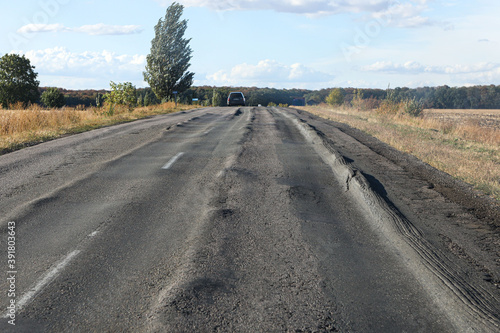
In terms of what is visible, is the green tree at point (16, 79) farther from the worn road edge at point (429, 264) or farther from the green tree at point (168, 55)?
the worn road edge at point (429, 264)

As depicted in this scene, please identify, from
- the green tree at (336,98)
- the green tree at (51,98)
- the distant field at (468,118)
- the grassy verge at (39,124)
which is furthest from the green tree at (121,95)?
the green tree at (336,98)

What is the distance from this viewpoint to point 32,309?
336cm

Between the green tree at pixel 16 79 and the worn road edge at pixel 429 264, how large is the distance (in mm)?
62015

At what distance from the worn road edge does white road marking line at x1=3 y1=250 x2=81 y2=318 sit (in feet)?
11.7

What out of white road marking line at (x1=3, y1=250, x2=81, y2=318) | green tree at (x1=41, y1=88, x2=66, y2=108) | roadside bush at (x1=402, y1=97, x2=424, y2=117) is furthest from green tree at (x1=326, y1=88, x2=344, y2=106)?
white road marking line at (x1=3, y1=250, x2=81, y2=318)

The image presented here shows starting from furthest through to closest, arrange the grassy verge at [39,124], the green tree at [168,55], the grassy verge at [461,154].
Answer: the green tree at [168,55]
the grassy verge at [39,124]
the grassy verge at [461,154]

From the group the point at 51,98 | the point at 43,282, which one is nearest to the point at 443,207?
Result: the point at 43,282

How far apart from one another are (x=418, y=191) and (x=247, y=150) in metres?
4.94

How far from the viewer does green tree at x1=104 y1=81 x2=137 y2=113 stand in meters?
24.9

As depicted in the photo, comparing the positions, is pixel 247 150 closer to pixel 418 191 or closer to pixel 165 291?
pixel 418 191

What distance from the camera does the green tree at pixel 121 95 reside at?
2491cm

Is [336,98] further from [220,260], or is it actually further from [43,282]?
[43,282]

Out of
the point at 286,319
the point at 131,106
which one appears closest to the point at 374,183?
the point at 286,319

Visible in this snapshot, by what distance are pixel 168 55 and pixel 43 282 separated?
4234 centimetres
